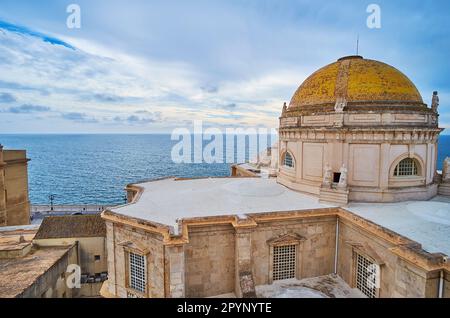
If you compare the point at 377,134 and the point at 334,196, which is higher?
the point at 377,134

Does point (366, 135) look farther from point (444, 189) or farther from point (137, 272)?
point (137, 272)

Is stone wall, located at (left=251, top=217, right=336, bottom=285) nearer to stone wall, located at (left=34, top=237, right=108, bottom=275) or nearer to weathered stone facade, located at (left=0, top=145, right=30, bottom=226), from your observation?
stone wall, located at (left=34, top=237, right=108, bottom=275)

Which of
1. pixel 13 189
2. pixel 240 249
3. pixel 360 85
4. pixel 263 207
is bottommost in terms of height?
pixel 240 249

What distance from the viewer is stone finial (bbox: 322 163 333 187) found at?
830 inches

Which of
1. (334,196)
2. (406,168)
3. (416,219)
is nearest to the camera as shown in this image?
(416,219)

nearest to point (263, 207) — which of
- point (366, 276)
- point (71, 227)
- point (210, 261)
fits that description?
point (210, 261)

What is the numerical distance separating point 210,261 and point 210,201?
4959 mm

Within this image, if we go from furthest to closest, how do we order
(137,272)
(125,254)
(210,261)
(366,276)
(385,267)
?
(125,254)
(137,272)
(210,261)
(366,276)
(385,267)

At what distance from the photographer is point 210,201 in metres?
20.8

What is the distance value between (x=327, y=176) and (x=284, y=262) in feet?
23.9

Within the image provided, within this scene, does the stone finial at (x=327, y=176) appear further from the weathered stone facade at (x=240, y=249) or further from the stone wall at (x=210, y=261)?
the stone wall at (x=210, y=261)

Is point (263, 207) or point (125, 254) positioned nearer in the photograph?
point (125, 254)
